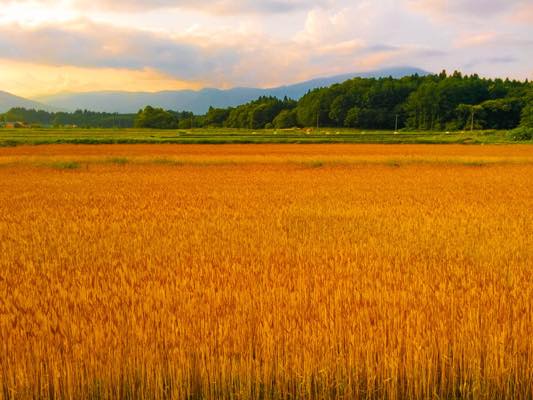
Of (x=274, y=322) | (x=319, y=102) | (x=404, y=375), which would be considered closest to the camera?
(x=404, y=375)

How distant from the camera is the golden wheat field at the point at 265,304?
3.83m

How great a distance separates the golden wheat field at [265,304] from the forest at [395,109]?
87059 mm

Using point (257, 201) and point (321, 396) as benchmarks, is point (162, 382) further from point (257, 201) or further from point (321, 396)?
point (257, 201)

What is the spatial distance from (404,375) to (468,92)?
119m

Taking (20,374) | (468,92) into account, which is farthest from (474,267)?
(468,92)

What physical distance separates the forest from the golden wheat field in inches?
3428

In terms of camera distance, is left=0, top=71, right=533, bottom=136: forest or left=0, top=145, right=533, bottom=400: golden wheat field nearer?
left=0, top=145, right=533, bottom=400: golden wheat field

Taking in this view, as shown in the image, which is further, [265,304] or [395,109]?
[395,109]

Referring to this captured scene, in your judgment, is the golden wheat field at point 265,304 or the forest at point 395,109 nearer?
the golden wheat field at point 265,304

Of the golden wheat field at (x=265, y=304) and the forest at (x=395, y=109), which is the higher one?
the forest at (x=395, y=109)

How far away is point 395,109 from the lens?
115 meters

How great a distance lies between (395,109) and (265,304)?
11639 centimetres

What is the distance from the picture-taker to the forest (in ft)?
322

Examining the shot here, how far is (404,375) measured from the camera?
12.9 feet
